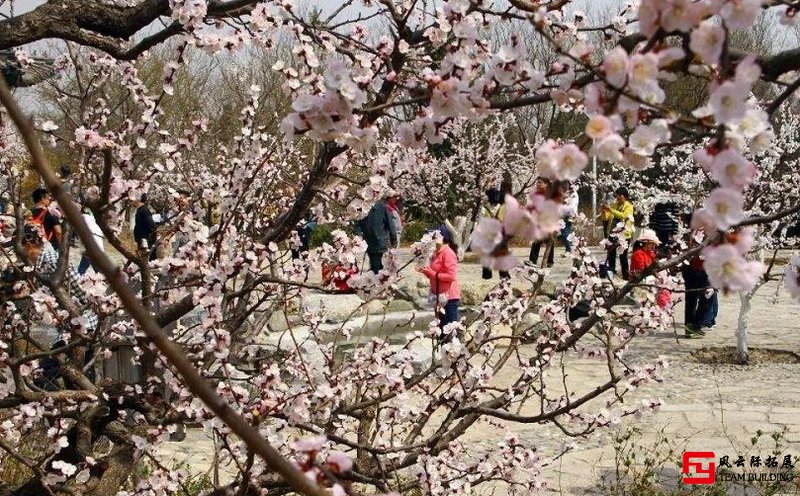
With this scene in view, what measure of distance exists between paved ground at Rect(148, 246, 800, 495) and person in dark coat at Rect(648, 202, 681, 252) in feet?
10.1

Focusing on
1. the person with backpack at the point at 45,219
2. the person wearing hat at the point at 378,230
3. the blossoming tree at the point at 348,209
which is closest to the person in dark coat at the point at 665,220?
the person wearing hat at the point at 378,230

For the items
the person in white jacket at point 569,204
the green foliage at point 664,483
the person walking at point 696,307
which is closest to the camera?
the person in white jacket at point 569,204

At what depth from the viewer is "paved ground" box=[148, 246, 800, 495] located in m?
5.65

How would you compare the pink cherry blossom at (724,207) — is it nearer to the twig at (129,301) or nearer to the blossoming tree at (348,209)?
the blossoming tree at (348,209)

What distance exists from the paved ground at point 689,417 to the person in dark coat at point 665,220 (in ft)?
10.1

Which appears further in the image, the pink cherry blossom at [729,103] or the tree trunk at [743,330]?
the tree trunk at [743,330]

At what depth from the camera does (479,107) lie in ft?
5.81

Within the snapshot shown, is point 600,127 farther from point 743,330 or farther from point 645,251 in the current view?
point 645,251

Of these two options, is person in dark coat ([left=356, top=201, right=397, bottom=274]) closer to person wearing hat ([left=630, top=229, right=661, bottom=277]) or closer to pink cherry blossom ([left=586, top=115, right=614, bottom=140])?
person wearing hat ([left=630, top=229, right=661, bottom=277])

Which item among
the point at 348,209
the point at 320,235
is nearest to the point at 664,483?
the point at 348,209

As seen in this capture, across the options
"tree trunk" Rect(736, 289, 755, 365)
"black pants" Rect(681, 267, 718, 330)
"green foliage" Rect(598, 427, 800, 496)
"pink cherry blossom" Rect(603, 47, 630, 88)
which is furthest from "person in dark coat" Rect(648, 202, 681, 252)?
"pink cherry blossom" Rect(603, 47, 630, 88)

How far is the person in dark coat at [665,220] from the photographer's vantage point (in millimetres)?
12625

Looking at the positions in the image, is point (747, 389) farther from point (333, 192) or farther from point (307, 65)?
point (307, 65)

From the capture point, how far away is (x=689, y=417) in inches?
260
